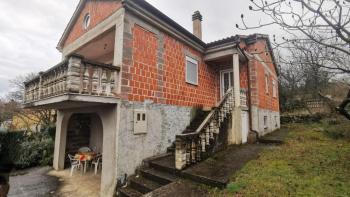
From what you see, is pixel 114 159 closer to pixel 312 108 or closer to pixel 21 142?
pixel 21 142

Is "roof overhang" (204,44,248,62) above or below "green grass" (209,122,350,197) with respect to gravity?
above

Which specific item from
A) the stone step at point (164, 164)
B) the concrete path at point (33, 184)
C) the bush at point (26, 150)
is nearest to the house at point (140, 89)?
the stone step at point (164, 164)

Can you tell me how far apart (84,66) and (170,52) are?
162 inches

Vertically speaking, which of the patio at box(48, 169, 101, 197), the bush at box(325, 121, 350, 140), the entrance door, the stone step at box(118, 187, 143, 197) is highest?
the entrance door

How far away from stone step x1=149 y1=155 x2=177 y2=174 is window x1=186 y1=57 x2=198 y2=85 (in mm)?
4189

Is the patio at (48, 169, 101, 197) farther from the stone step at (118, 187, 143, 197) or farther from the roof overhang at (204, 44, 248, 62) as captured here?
the roof overhang at (204, 44, 248, 62)

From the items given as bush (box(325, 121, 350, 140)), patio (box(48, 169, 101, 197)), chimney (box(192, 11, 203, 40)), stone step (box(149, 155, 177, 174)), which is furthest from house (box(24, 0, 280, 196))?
bush (box(325, 121, 350, 140))

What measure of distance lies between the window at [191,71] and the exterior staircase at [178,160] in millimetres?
2574

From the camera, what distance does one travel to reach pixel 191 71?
10.2 m

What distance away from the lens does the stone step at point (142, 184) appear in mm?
5734

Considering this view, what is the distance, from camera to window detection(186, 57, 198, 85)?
995 centimetres

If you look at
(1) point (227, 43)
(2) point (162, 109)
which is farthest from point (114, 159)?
(1) point (227, 43)

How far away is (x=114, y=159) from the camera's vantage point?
20.1 ft

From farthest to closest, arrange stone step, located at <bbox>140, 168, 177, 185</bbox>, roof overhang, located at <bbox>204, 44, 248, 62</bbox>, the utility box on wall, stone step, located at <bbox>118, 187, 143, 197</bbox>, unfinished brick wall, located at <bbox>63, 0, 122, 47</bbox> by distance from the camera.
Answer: roof overhang, located at <bbox>204, 44, 248, 62</bbox> → unfinished brick wall, located at <bbox>63, 0, 122, 47</bbox> → the utility box on wall → stone step, located at <bbox>140, 168, 177, 185</bbox> → stone step, located at <bbox>118, 187, 143, 197</bbox>
